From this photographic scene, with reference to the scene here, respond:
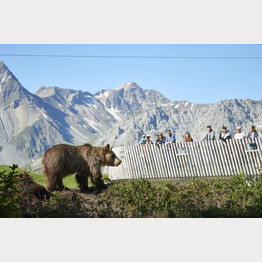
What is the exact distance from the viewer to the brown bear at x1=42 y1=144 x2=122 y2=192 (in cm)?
1051

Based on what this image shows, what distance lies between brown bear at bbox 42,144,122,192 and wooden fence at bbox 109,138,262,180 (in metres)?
3.59

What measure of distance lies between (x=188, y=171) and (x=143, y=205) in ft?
21.4

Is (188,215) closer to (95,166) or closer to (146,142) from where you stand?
(95,166)

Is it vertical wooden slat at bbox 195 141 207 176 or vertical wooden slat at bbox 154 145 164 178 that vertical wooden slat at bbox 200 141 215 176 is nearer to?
vertical wooden slat at bbox 195 141 207 176

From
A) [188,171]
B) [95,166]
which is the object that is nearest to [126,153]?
[188,171]

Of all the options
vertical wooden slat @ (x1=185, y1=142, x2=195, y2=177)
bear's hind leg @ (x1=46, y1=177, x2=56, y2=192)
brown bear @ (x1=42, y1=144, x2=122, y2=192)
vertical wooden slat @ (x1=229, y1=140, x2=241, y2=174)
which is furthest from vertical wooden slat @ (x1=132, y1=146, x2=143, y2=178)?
bear's hind leg @ (x1=46, y1=177, x2=56, y2=192)

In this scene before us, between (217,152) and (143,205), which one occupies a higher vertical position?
(217,152)

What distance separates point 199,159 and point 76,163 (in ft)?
18.8

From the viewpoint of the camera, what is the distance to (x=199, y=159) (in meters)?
14.5

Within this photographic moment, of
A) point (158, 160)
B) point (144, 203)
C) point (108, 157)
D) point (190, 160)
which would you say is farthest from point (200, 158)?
point (144, 203)

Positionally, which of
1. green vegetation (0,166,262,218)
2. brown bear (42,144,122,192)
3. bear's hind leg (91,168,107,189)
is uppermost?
brown bear (42,144,122,192)

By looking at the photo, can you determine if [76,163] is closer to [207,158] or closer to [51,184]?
[51,184]

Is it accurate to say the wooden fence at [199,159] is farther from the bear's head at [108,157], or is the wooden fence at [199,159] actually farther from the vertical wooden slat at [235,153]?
the bear's head at [108,157]

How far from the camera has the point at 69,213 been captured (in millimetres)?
7820
